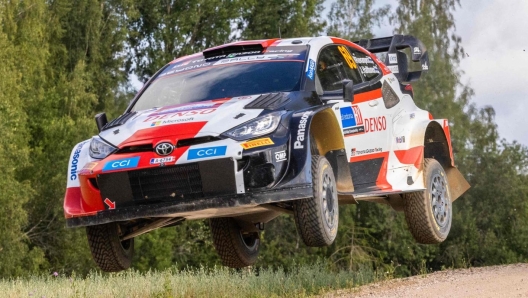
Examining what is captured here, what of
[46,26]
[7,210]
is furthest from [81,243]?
[46,26]

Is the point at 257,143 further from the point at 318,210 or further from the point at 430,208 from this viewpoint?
the point at 430,208

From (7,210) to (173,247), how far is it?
32.5ft

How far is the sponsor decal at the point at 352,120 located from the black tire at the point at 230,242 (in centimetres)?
217

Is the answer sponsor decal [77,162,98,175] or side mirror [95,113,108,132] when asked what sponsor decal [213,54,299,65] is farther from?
sponsor decal [77,162,98,175]

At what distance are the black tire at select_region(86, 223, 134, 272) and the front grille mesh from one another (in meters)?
0.93

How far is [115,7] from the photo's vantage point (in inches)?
1786

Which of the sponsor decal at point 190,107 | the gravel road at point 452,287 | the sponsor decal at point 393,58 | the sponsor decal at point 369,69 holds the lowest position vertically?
the gravel road at point 452,287

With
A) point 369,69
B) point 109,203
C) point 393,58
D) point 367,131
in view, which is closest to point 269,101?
point 109,203

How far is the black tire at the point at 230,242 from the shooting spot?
10633 millimetres

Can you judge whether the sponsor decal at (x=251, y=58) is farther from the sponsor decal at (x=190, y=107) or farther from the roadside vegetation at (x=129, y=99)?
the roadside vegetation at (x=129, y=99)

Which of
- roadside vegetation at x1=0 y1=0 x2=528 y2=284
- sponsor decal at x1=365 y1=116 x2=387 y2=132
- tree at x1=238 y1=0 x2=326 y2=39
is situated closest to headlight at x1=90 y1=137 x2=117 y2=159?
sponsor decal at x1=365 y1=116 x2=387 y2=132

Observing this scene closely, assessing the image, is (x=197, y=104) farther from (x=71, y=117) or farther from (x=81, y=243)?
(x=71, y=117)

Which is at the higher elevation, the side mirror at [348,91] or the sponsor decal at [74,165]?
the side mirror at [348,91]

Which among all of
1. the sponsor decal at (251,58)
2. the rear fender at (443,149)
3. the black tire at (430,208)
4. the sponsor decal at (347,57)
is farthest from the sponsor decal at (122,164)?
the rear fender at (443,149)
